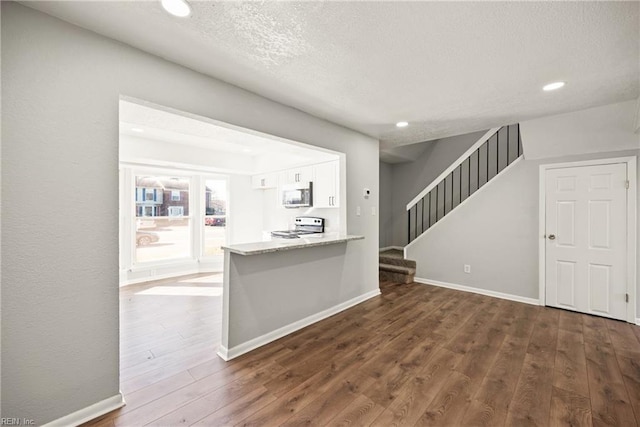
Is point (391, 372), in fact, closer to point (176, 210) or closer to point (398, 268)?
point (398, 268)

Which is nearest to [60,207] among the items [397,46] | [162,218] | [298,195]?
[397,46]

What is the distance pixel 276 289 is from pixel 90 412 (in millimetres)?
1561

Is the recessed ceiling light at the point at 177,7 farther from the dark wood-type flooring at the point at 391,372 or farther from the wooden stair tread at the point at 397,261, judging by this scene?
the wooden stair tread at the point at 397,261

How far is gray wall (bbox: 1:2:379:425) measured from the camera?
1439mm

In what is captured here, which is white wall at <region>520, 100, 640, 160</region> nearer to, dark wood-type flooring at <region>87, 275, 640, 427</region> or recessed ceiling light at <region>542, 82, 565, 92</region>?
recessed ceiling light at <region>542, 82, 565, 92</region>

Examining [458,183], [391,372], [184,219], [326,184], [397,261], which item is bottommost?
[391,372]

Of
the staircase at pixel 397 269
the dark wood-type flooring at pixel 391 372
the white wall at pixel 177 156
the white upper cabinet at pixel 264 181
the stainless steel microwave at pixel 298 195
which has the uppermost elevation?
the white wall at pixel 177 156

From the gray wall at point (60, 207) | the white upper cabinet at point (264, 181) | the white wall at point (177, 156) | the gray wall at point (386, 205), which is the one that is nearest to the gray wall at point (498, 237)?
the gray wall at point (386, 205)

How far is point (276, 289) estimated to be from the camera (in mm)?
2748

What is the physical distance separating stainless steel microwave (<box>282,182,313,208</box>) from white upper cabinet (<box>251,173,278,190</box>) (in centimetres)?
Answer: 48

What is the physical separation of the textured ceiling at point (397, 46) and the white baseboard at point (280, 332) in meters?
2.44

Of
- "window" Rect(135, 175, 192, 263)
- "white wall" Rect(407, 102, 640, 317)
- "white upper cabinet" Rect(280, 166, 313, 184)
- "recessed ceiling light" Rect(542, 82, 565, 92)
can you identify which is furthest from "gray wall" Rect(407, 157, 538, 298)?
"window" Rect(135, 175, 192, 263)

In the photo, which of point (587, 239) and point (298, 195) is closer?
point (587, 239)

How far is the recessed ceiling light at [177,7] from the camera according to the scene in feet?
4.64
